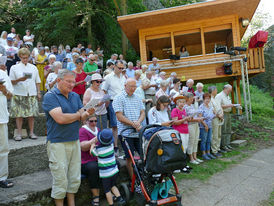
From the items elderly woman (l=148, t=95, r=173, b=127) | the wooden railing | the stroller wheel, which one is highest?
the wooden railing

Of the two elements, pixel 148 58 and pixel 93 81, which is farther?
pixel 148 58

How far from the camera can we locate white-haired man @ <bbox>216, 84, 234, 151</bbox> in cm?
773

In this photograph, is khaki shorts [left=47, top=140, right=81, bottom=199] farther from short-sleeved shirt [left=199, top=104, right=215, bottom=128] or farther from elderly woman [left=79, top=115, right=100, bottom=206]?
short-sleeved shirt [left=199, top=104, right=215, bottom=128]

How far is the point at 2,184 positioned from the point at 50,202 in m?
0.75

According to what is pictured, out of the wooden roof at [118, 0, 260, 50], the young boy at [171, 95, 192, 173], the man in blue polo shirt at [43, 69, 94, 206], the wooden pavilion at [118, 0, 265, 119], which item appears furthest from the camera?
the wooden pavilion at [118, 0, 265, 119]

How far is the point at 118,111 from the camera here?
438cm

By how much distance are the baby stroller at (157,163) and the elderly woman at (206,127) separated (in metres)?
3.45

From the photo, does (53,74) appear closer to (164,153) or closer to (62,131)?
(62,131)

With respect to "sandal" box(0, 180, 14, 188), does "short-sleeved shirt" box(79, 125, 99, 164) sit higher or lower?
higher

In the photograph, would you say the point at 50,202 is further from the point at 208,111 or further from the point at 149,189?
the point at 208,111

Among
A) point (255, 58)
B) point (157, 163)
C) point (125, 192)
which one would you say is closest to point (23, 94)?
point (125, 192)

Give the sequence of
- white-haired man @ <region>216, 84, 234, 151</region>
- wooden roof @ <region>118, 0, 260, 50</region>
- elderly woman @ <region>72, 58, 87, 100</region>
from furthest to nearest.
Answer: wooden roof @ <region>118, 0, 260, 50</region>, white-haired man @ <region>216, 84, 234, 151</region>, elderly woman @ <region>72, 58, 87, 100</region>

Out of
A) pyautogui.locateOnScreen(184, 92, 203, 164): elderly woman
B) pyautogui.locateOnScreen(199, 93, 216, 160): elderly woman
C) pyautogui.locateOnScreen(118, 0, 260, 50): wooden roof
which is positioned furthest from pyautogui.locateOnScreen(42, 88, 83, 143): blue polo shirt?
pyautogui.locateOnScreen(118, 0, 260, 50): wooden roof

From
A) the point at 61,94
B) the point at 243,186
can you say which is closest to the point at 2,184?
the point at 61,94
